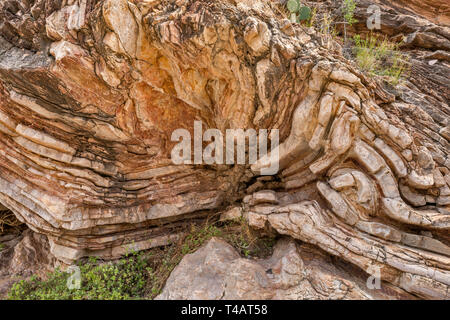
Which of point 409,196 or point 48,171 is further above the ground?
point 48,171

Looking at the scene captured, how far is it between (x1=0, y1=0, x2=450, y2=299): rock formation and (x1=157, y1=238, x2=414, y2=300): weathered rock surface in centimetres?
25

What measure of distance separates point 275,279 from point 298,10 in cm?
450

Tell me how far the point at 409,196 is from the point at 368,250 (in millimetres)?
913

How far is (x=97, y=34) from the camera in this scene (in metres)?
3.05

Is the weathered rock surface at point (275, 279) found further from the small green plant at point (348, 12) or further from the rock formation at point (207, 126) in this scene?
the small green plant at point (348, 12)

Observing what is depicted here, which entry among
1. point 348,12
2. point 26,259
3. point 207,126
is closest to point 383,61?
point 348,12

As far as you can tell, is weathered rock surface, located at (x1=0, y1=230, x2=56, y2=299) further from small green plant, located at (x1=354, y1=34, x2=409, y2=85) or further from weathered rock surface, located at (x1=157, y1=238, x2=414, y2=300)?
small green plant, located at (x1=354, y1=34, x2=409, y2=85)

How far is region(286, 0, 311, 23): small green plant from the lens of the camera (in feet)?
13.9

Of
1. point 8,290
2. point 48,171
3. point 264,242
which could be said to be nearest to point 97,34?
point 48,171

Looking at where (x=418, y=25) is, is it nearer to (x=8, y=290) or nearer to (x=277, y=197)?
(x=277, y=197)

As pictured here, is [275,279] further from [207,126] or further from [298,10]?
[298,10]

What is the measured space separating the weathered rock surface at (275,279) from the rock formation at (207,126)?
246mm

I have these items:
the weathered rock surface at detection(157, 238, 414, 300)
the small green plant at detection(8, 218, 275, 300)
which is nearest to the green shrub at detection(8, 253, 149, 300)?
the small green plant at detection(8, 218, 275, 300)

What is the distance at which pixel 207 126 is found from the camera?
13.0ft
